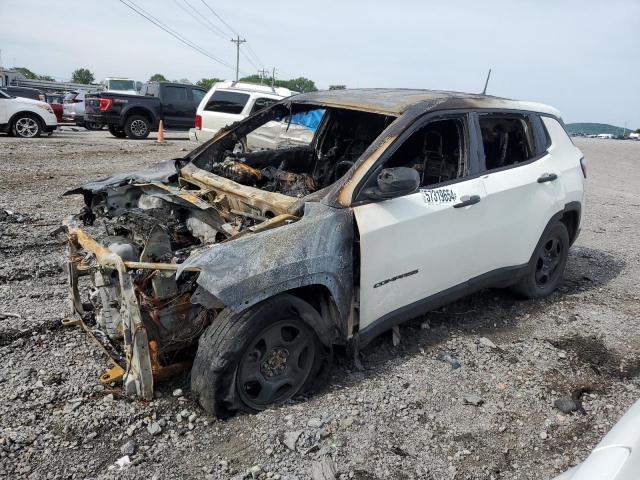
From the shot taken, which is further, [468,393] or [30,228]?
[30,228]

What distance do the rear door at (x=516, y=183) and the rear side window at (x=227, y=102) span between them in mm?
9014

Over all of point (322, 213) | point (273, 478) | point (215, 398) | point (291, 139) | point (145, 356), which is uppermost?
point (291, 139)

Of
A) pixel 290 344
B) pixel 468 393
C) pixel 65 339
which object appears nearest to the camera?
pixel 290 344

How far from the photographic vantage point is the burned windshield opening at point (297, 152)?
416cm

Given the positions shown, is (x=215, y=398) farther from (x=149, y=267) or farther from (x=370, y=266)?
(x=370, y=266)

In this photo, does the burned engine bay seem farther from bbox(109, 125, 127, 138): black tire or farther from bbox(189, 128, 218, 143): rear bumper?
bbox(109, 125, 127, 138): black tire

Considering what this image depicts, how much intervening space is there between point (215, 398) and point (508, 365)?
207 centimetres

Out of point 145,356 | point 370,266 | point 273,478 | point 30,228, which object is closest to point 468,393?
point 370,266

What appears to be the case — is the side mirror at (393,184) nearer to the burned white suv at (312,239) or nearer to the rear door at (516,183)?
the burned white suv at (312,239)

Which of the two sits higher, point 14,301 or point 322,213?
point 322,213

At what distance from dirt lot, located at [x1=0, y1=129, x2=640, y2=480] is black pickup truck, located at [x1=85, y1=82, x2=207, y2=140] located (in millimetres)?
12602

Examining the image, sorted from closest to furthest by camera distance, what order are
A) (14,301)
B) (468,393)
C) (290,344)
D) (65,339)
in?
(290,344)
(468,393)
(65,339)
(14,301)

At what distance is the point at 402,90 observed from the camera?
4270mm

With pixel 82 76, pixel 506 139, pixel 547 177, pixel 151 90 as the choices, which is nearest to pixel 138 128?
pixel 151 90
